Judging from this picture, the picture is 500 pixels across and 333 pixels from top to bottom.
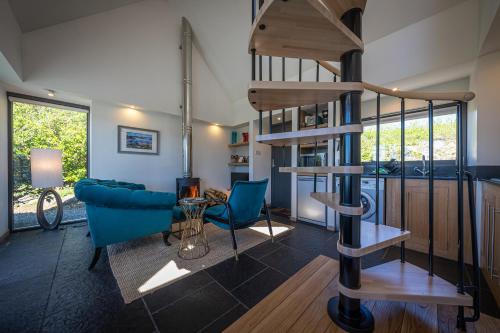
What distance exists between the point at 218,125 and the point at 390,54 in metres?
3.70

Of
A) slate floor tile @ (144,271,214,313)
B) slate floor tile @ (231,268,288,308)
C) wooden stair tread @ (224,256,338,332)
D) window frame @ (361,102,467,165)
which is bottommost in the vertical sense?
slate floor tile @ (144,271,214,313)

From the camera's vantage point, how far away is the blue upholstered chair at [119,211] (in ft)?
5.72

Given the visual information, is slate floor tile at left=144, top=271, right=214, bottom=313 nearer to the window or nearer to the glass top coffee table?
the glass top coffee table

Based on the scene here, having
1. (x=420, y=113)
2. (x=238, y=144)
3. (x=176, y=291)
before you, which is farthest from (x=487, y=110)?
(x=238, y=144)

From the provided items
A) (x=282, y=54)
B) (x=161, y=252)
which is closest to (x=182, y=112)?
(x=161, y=252)

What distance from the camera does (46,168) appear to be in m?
2.61

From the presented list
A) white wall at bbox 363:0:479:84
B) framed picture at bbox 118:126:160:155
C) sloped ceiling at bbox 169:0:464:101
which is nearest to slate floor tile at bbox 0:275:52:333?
framed picture at bbox 118:126:160:155

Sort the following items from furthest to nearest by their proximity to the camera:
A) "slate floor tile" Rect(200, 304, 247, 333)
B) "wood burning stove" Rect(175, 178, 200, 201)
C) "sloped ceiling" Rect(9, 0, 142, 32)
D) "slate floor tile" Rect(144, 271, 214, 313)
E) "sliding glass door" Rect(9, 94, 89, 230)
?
"wood burning stove" Rect(175, 178, 200, 201) → "sliding glass door" Rect(9, 94, 89, 230) → "sloped ceiling" Rect(9, 0, 142, 32) → "slate floor tile" Rect(144, 271, 214, 313) → "slate floor tile" Rect(200, 304, 247, 333)

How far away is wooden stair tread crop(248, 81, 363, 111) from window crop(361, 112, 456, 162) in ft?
8.39

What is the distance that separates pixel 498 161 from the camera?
5.62ft

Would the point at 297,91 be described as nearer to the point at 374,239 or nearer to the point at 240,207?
the point at 374,239

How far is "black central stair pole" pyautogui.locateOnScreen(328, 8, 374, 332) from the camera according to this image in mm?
928

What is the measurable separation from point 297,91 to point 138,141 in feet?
12.1

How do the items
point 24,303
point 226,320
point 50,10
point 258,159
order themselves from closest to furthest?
point 226,320 < point 24,303 < point 50,10 < point 258,159
